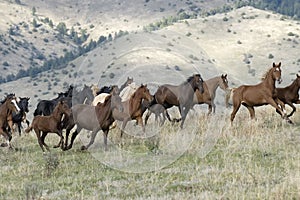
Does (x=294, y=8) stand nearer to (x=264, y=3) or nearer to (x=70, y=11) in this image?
(x=264, y=3)

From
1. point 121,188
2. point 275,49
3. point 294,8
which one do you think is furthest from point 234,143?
point 294,8

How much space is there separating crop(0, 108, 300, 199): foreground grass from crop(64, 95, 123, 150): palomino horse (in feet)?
2.48

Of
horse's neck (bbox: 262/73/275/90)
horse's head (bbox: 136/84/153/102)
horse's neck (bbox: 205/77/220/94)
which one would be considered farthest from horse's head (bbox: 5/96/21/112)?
horse's neck (bbox: 262/73/275/90)

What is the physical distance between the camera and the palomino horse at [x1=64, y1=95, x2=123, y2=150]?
15.6 m

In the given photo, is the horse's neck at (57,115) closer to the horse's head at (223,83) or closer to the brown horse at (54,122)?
the brown horse at (54,122)

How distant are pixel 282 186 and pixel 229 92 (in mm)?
10621

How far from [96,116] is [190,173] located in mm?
4942

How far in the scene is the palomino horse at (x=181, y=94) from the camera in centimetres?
1850

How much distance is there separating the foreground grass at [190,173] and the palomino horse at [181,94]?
2.47 meters

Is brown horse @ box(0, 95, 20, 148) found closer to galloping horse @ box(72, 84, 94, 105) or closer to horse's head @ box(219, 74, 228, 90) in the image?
galloping horse @ box(72, 84, 94, 105)

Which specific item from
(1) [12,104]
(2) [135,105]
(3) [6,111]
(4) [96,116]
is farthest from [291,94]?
(3) [6,111]

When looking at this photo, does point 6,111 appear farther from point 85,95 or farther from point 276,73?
point 276,73

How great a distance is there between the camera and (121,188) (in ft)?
35.0

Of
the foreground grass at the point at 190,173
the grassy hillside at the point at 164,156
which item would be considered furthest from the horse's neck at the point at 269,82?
the foreground grass at the point at 190,173
